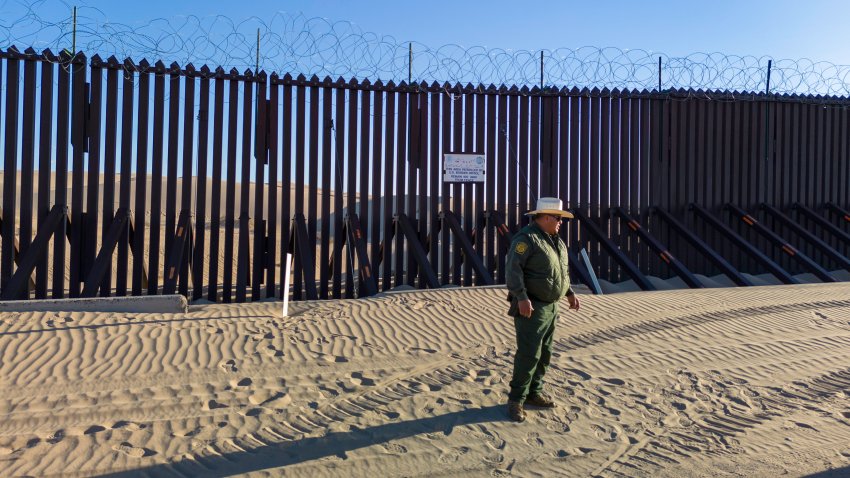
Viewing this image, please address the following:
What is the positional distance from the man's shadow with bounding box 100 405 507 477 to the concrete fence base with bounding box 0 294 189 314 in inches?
145

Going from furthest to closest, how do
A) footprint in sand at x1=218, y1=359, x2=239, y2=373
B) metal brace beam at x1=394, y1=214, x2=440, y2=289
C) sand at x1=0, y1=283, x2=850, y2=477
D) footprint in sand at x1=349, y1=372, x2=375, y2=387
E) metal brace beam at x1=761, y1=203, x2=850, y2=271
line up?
metal brace beam at x1=761, y1=203, x2=850, y2=271
metal brace beam at x1=394, y1=214, x2=440, y2=289
footprint in sand at x1=218, y1=359, x2=239, y2=373
footprint in sand at x1=349, y1=372, x2=375, y2=387
sand at x1=0, y1=283, x2=850, y2=477

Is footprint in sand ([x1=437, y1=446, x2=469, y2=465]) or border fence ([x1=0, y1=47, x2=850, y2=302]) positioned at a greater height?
border fence ([x1=0, y1=47, x2=850, y2=302])

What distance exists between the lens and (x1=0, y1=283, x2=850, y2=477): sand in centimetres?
438

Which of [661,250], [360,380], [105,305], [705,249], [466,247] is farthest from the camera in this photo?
[705,249]

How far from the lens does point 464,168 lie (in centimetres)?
1109

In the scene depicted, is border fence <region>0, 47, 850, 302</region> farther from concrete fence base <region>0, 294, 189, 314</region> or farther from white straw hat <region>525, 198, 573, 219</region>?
white straw hat <region>525, 198, 573, 219</region>

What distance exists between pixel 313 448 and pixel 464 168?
23.9 feet

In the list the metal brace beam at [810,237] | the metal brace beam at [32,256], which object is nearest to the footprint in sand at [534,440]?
the metal brace beam at [32,256]

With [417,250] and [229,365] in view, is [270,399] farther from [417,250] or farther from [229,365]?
[417,250]

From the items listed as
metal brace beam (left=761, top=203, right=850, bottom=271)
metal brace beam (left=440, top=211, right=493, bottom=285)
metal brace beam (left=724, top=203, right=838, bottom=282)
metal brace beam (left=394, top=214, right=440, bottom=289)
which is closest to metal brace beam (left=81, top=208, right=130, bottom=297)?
metal brace beam (left=394, top=214, right=440, bottom=289)

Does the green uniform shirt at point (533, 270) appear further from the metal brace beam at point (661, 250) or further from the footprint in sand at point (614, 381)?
the metal brace beam at point (661, 250)

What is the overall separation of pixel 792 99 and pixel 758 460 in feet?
36.7

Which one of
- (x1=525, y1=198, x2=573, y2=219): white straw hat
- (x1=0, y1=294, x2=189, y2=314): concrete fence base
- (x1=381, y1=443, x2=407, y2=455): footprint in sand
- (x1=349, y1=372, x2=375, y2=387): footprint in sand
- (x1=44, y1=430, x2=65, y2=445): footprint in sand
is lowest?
(x1=381, y1=443, x2=407, y2=455): footprint in sand

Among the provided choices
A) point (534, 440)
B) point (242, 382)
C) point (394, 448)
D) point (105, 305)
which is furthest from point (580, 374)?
point (105, 305)
